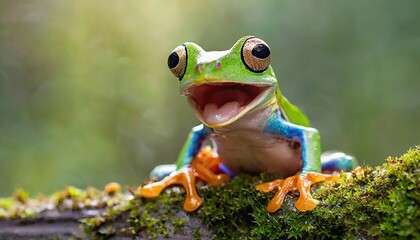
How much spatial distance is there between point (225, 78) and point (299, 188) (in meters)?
0.61

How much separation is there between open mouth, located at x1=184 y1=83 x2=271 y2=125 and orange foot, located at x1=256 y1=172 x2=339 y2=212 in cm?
38

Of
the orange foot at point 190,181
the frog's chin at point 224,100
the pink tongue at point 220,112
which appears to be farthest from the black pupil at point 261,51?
the orange foot at point 190,181

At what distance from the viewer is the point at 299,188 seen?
6.68 ft

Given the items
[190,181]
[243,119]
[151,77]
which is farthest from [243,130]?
[151,77]

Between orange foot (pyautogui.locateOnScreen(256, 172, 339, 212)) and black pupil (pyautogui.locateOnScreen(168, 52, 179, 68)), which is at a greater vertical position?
black pupil (pyautogui.locateOnScreen(168, 52, 179, 68))

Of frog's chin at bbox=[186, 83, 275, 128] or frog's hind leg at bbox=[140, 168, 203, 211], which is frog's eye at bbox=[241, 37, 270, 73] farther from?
frog's hind leg at bbox=[140, 168, 203, 211]

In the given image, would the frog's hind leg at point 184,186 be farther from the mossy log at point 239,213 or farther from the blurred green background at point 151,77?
the blurred green background at point 151,77

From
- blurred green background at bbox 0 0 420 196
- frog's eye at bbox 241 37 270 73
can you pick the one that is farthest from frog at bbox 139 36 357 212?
blurred green background at bbox 0 0 420 196

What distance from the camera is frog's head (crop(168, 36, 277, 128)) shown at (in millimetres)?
2072

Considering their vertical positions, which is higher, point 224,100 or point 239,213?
point 224,100

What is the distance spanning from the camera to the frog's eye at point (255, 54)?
83.4 inches

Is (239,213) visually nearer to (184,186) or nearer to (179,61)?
(184,186)

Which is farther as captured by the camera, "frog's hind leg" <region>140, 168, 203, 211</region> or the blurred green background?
the blurred green background

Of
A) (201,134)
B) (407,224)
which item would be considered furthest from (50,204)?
(407,224)
